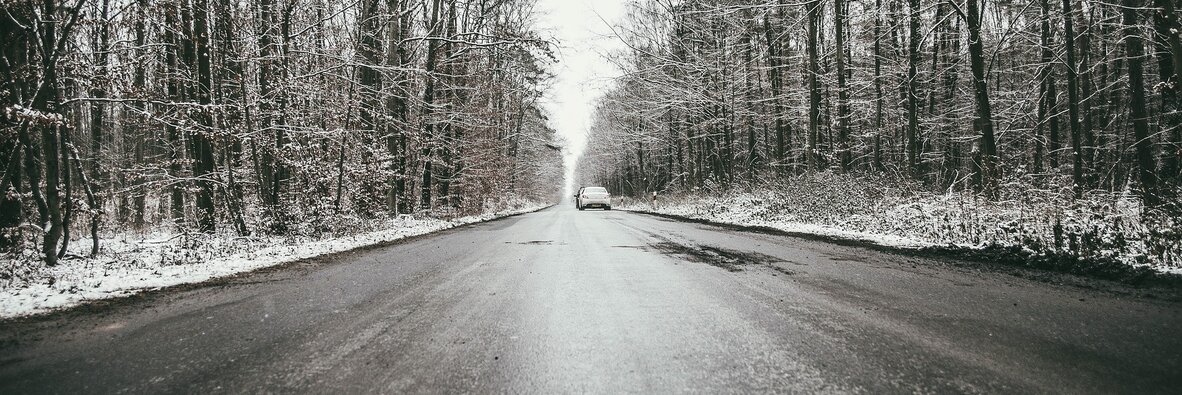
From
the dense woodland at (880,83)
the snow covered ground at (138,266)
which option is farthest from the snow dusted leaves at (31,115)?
the dense woodland at (880,83)

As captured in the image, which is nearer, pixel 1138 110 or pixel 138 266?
pixel 138 266

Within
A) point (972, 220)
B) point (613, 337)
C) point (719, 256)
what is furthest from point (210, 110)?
point (972, 220)

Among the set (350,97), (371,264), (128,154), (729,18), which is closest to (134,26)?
(350,97)

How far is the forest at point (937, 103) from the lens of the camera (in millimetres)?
8648

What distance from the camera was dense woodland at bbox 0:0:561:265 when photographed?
21.0 ft

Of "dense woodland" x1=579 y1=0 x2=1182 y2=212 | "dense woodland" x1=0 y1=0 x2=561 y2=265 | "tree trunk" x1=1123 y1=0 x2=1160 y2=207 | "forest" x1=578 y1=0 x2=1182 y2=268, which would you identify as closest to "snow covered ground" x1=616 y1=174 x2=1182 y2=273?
"forest" x1=578 y1=0 x2=1182 y2=268

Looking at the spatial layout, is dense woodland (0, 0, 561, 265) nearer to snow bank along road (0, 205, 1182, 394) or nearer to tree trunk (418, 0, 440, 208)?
tree trunk (418, 0, 440, 208)

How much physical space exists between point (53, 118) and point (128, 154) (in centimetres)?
1747

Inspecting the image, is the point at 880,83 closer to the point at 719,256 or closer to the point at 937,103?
the point at 937,103

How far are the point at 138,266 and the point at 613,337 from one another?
21.4ft

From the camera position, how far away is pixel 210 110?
6.62 m

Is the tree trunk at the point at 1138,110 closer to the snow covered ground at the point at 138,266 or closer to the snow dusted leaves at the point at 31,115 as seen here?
the snow covered ground at the point at 138,266

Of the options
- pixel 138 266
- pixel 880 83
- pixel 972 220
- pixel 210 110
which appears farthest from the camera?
pixel 880 83

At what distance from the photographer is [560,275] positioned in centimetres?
525
